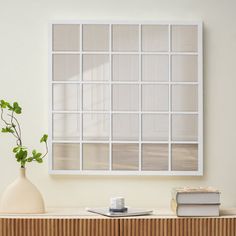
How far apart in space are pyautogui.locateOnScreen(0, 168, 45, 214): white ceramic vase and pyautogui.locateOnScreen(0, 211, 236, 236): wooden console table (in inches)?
2.8

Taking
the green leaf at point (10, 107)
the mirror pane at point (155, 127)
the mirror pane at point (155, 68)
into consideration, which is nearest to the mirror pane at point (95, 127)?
the mirror pane at point (155, 127)

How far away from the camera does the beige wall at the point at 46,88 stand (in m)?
3.32

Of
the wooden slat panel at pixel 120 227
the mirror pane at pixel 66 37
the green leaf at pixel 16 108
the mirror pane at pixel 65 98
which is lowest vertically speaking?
the wooden slat panel at pixel 120 227

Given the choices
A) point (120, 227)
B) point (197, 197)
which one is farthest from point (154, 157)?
point (120, 227)

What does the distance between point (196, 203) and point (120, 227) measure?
39 centimetres

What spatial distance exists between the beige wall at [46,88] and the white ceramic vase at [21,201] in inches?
11.8

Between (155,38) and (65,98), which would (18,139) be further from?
(155,38)

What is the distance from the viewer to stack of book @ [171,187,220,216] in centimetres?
295

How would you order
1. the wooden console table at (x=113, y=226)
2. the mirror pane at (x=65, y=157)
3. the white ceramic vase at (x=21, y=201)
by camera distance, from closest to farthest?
the wooden console table at (x=113, y=226) < the white ceramic vase at (x=21, y=201) < the mirror pane at (x=65, y=157)

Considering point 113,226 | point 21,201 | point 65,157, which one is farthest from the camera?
point 65,157

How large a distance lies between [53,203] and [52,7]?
42.3 inches

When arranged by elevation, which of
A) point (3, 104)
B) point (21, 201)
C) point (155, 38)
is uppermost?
point (155, 38)

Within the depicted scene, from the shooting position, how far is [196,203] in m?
2.95

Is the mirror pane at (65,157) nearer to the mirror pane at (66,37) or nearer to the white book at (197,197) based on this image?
the mirror pane at (66,37)
